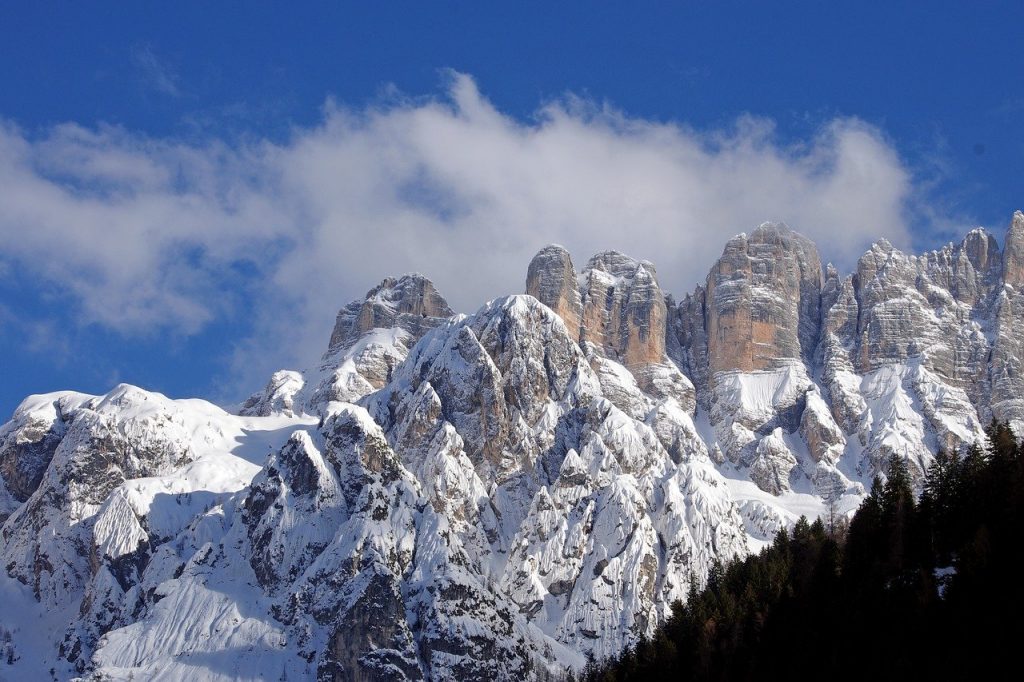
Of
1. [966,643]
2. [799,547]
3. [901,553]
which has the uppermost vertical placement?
[799,547]

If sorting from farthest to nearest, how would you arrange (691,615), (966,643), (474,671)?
(474,671)
(691,615)
(966,643)

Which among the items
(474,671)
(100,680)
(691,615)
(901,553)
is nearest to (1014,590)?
(901,553)

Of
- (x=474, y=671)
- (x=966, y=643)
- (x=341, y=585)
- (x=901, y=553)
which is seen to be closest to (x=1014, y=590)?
(x=966, y=643)

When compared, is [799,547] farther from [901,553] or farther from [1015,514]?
[1015,514]

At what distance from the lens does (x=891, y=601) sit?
99.0 m

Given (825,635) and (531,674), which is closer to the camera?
(825,635)

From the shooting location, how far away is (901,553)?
105 meters

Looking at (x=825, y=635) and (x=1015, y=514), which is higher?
(x=1015, y=514)

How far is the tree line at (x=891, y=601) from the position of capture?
87062 mm

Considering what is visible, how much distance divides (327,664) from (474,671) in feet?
67.3

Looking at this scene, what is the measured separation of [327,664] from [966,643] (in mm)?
120304

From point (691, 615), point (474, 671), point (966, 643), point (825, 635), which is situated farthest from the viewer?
point (474, 671)

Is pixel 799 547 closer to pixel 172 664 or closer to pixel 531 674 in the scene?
pixel 531 674

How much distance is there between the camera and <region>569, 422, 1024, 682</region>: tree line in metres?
87.1
